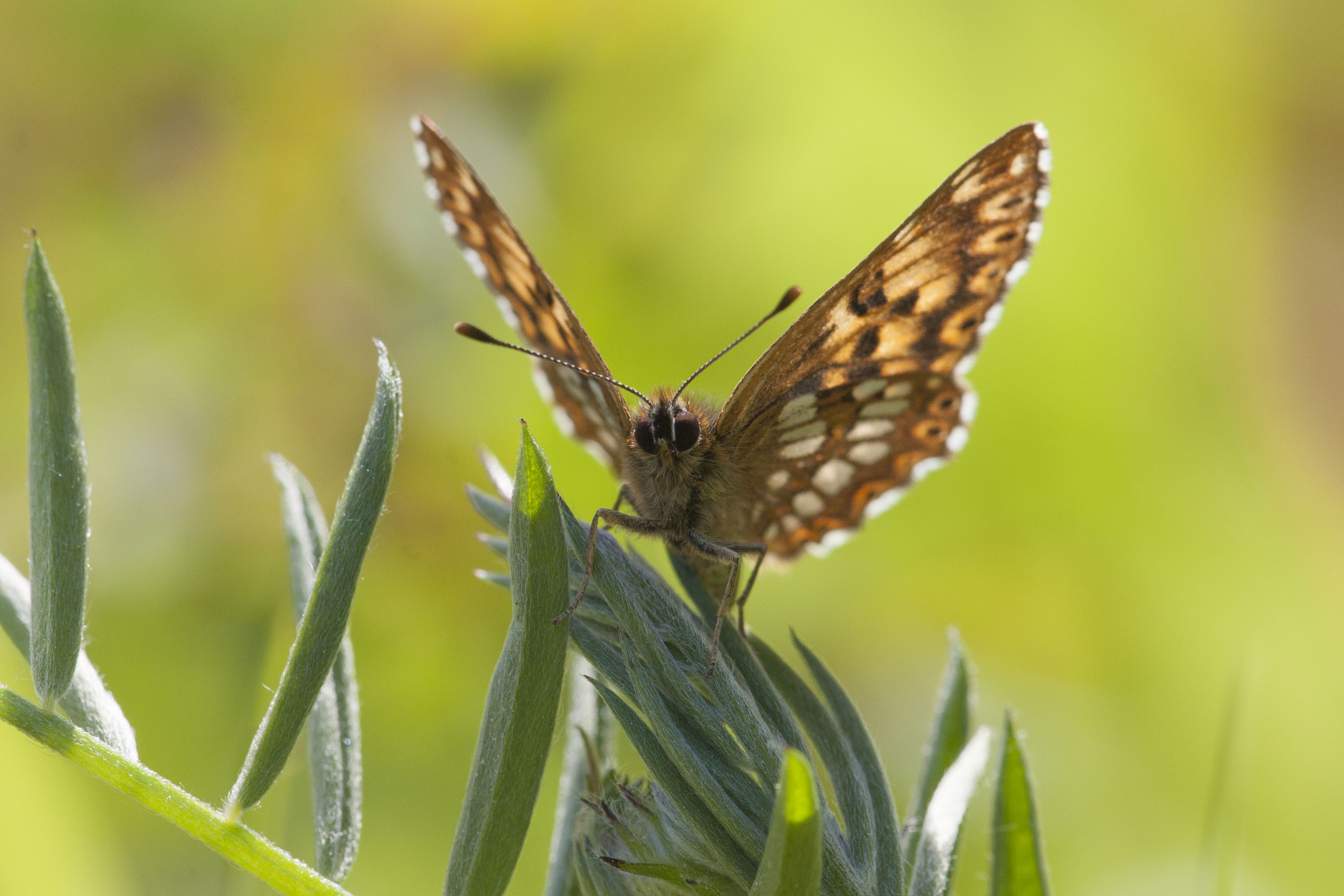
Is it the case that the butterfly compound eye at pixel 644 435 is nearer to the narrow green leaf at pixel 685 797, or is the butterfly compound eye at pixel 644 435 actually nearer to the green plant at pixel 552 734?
the green plant at pixel 552 734

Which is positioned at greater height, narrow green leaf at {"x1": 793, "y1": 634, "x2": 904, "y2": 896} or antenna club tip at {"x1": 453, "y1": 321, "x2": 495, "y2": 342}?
antenna club tip at {"x1": 453, "y1": 321, "x2": 495, "y2": 342}

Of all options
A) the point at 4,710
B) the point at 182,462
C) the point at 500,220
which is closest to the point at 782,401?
the point at 500,220

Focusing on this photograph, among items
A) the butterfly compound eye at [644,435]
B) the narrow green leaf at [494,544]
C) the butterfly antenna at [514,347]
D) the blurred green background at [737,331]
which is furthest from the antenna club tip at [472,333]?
the blurred green background at [737,331]

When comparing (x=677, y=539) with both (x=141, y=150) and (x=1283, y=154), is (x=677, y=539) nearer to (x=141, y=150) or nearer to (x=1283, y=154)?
(x=141, y=150)

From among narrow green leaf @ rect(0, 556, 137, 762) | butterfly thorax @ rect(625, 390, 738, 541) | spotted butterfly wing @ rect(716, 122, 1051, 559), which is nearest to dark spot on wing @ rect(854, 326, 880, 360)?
spotted butterfly wing @ rect(716, 122, 1051, 559)

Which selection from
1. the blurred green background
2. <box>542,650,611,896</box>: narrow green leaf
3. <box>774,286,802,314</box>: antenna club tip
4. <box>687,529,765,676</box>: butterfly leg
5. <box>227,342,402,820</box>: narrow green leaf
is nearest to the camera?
<box>227,342,402,820</box>: narrow green leaf

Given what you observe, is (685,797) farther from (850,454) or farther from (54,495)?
(850,454)

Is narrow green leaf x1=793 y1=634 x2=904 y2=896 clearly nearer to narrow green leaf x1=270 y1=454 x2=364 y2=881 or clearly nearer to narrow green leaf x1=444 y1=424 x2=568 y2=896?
narrow green leaf x1=444 y1=424 x2=568 y2=896

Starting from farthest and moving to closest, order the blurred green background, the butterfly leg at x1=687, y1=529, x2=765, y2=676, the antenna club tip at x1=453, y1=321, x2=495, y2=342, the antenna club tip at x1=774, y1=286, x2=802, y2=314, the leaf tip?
the blurred green background
the antenna club tip at x1=774, y1=286, x2=802, y2=314
the antenna club tip at x1=453, y1=321, x2=495, y2=342
the butterfly leg at x1=687, y1=529, x2=765, y2=676
the leaf tip
